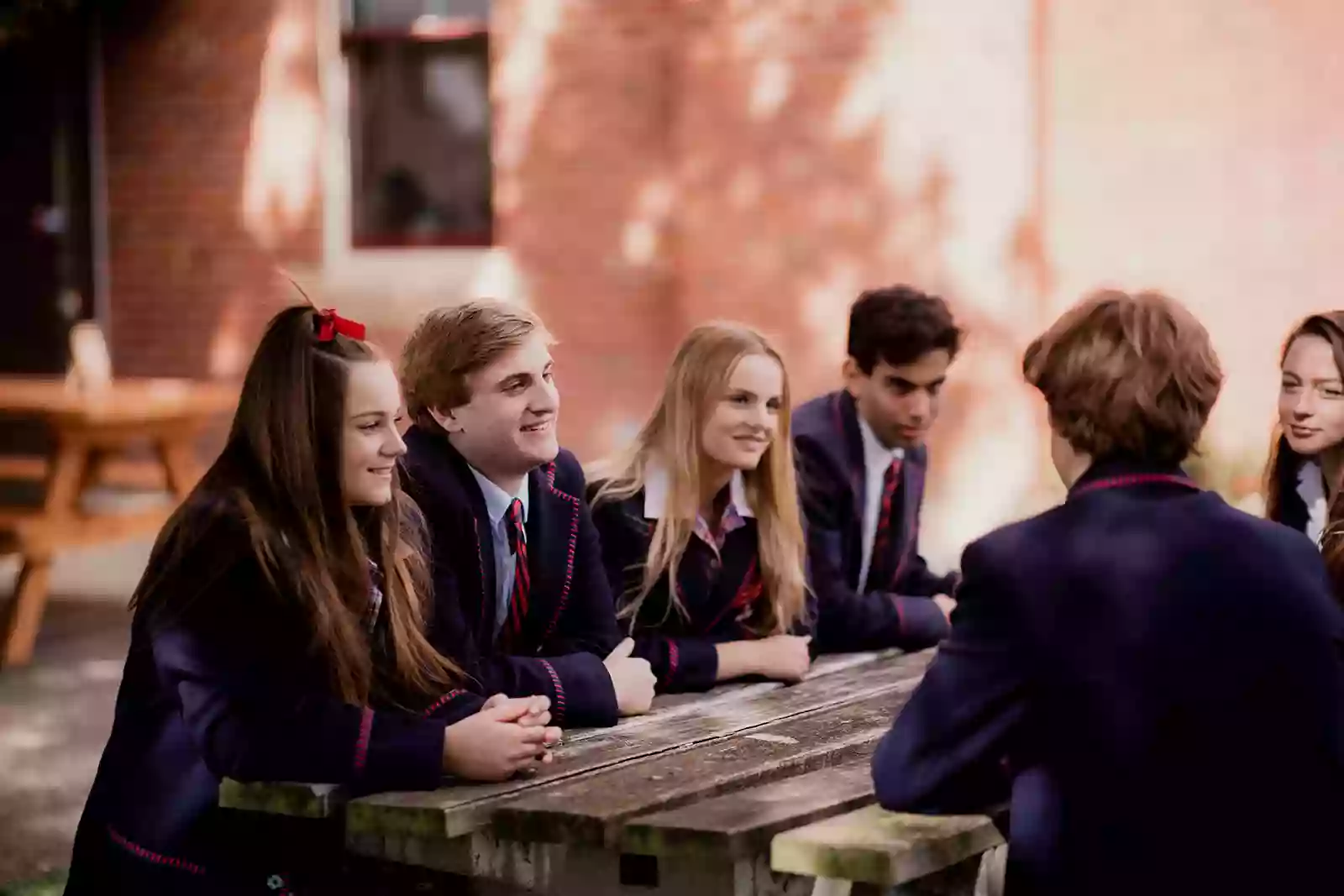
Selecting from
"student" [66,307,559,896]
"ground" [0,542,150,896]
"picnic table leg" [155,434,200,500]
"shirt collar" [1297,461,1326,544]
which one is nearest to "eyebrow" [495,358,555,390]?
"student" [66,307,559,896]

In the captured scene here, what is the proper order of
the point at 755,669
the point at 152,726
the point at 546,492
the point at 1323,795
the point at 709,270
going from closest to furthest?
the point at 1323,795
the point at 152,726
the point at 546,492
the point at 755,669
the point at 709,270

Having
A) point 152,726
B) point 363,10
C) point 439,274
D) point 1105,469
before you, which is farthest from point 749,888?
point 363,10

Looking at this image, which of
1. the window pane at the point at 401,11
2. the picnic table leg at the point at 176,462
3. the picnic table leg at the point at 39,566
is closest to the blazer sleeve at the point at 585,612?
the picnic table leg at the point at 39,566

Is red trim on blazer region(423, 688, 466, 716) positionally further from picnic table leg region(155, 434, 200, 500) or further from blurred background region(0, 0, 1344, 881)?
picnic table leg region(155, 434, 200, 500)

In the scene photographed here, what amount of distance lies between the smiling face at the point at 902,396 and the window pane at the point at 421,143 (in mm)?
5767

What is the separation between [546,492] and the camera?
4215 mm

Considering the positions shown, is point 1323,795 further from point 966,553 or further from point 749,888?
point 749,888

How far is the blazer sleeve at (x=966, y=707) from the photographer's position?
2.95 meters

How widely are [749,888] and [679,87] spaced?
7.11 meters

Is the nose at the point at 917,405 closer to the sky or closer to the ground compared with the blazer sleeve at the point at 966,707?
closer to the sky

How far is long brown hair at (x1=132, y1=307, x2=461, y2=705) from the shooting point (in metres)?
3.48

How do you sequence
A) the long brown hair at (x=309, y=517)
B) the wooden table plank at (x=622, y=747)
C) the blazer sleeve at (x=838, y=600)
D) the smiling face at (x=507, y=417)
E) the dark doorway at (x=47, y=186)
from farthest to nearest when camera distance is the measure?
the dark doorway at (x=47, y=186), the blazer sleeve at (x=838, y=600), the smiling face at (x=507, y=417), the long brown hair at (x=309, y=517), the wooden table plank at (x=622, y=747)

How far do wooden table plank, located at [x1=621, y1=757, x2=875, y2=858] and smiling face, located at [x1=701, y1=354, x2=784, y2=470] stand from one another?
3.99 ft

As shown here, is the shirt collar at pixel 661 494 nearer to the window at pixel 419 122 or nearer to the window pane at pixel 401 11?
the window at pixel 419 122
